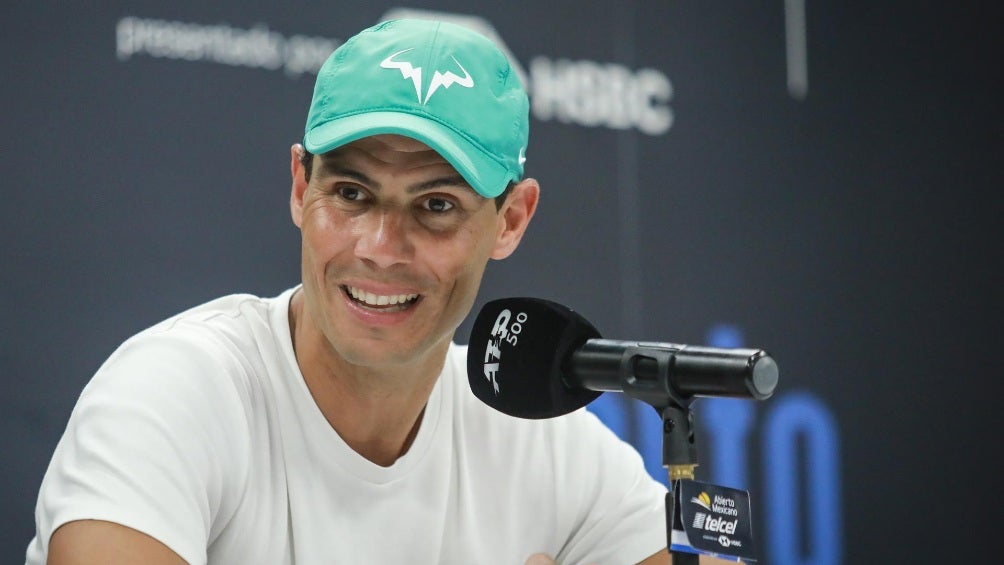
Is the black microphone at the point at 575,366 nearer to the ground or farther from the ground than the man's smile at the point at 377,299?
nearer to the ground

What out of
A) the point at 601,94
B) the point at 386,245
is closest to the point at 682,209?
the point at 601,94

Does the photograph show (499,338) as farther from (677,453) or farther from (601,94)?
(601,94)

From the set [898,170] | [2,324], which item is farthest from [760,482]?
[2,324]

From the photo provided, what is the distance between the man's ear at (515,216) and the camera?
1859mm

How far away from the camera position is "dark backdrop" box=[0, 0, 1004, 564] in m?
2.45

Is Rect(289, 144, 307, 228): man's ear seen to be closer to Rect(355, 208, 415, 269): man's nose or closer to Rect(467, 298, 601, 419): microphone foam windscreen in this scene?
Rect(355, 208, 415, 269): man's nose

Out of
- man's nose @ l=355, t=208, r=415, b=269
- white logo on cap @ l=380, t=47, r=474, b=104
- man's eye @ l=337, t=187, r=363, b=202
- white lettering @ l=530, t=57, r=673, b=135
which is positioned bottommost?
man's nose @ l=355, t=208, r=415, b=269

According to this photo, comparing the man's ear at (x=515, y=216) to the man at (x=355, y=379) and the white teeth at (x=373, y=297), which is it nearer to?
the man at (x=355, y=379)

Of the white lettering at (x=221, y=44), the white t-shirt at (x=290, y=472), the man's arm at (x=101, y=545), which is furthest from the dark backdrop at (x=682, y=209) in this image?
the man's arm at (x=101, y=545)

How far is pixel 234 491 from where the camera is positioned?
155 cm

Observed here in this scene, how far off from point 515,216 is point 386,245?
37 centimetres

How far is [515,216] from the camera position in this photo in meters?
1.92

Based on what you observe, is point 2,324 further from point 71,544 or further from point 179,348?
point 71,544

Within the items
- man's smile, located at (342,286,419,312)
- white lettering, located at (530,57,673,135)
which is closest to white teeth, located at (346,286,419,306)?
man's smile, located at (342,286,419,312)
